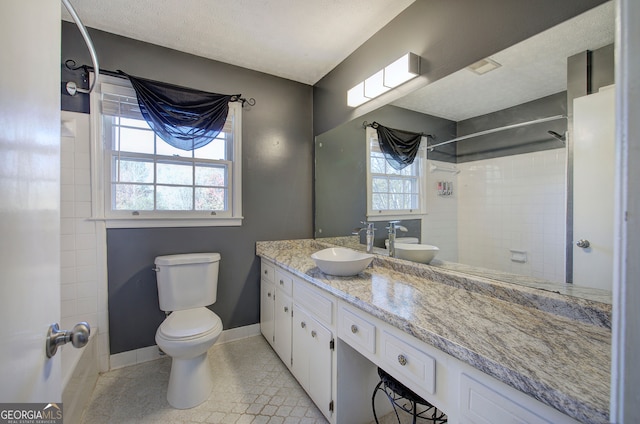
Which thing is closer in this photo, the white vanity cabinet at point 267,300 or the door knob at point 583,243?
the door knob at point 583,243

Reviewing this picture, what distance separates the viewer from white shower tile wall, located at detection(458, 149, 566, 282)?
3.61ft

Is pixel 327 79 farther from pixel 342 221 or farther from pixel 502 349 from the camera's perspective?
pixel 502 349

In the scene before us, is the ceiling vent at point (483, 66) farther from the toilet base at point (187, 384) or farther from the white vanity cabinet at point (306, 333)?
the toilet base at point (187, 384)

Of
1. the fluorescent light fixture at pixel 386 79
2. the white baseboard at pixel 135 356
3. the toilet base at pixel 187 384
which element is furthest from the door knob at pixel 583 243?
the white baseboard at pixel 135 356

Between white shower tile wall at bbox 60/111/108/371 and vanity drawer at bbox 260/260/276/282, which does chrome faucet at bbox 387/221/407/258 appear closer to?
vanity drawer at bbox 260/260/276/282

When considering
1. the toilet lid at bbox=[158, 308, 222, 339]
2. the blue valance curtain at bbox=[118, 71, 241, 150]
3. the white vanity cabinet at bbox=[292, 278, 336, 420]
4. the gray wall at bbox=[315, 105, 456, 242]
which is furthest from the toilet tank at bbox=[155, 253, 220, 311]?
the gray wall at bbox=[315, 105, 456, 242]

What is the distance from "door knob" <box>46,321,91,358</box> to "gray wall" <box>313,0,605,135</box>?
1.82 meters

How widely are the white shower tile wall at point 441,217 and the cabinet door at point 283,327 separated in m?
1.03

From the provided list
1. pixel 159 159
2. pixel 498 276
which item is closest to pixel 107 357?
pixel 159 159

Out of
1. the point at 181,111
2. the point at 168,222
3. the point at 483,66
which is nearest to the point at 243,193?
the point at 168,222

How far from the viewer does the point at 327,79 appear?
2.52 meters

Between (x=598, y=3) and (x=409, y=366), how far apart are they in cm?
144

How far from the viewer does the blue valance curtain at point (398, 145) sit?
1722mm

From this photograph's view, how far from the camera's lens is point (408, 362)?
37.6 inches
